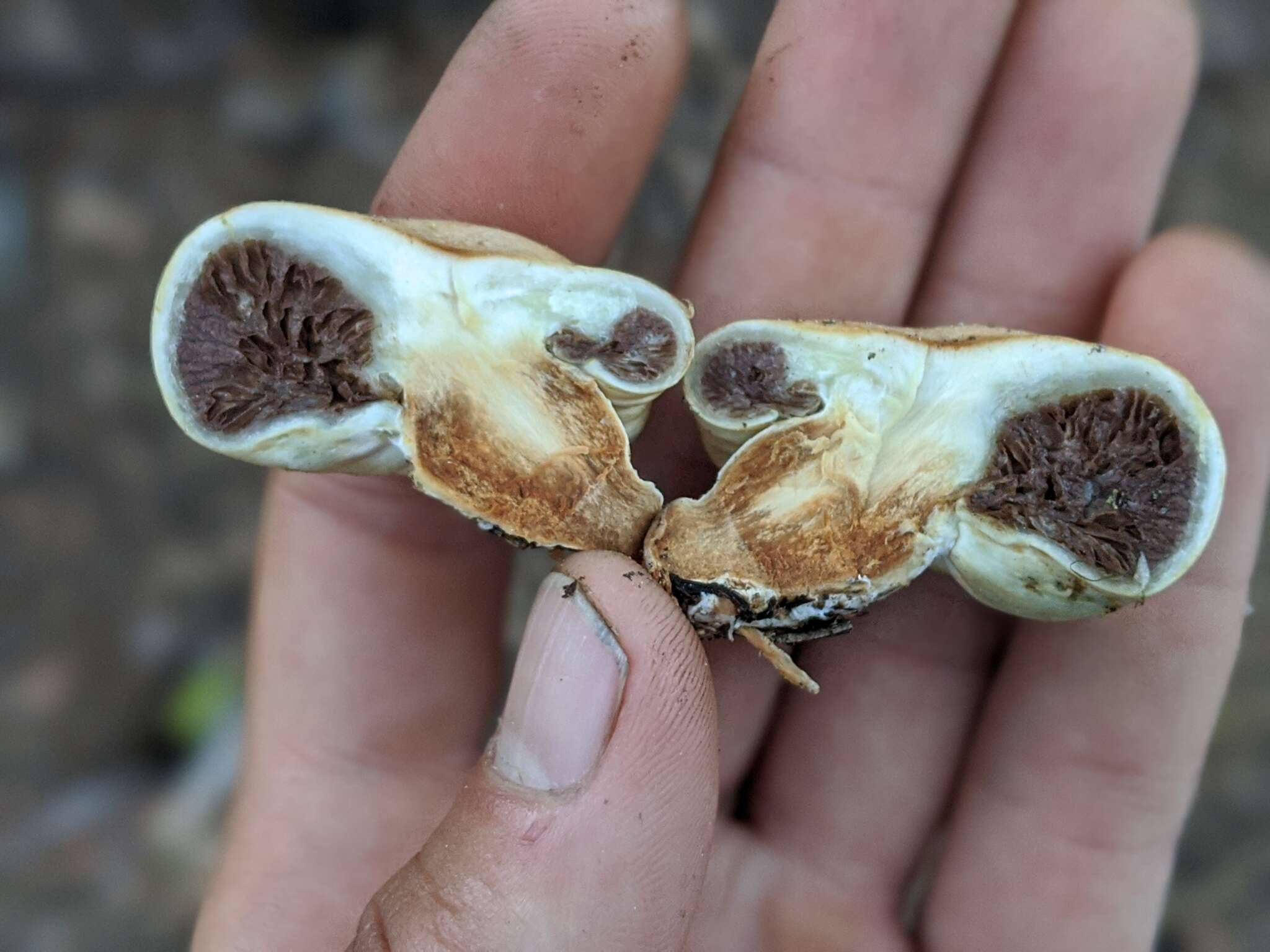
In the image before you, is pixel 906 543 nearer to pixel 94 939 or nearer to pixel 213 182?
pixel 213 182

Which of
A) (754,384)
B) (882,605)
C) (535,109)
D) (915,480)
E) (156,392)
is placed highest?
(535,109)

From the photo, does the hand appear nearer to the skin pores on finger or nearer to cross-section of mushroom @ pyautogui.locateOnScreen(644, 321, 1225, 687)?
the skin pores on finger

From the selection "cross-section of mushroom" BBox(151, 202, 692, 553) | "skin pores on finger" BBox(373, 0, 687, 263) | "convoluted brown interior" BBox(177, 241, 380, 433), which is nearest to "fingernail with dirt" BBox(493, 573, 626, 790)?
"cross-section of mushroom" BBox(151, 202, 692, 553)

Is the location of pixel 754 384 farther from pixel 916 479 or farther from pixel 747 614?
pixel 747 614

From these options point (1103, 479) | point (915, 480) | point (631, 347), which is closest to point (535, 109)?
point (631, 347)

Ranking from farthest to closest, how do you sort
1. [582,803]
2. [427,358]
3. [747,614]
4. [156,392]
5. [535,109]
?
[156,392] < [535,109] < [747,614] < [427,358] < [582,803]

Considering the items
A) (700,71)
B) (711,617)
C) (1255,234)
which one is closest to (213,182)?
(700,71)
